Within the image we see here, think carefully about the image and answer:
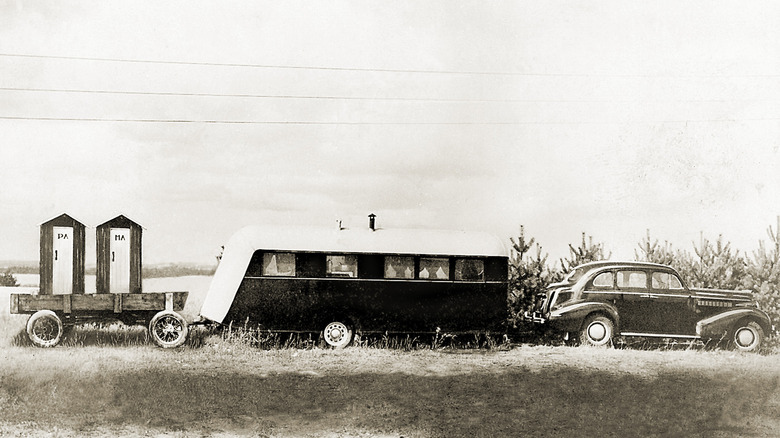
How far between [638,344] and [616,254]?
1.31 meters

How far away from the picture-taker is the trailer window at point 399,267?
10.5m

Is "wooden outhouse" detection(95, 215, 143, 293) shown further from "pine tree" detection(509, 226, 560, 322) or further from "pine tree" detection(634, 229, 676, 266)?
"pine tree" detection(634, 229, 676, 266)

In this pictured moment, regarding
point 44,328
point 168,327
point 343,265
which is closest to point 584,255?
point 343,265

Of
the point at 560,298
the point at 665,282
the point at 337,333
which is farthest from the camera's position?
the point at 560,298

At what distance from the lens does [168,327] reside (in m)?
9.76

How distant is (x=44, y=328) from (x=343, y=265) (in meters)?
3.94

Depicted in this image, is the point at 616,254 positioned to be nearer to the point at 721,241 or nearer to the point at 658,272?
the point at 658,272

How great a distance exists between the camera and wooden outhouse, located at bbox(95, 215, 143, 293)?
29.4 feet

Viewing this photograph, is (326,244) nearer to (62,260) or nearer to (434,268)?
(434,268)

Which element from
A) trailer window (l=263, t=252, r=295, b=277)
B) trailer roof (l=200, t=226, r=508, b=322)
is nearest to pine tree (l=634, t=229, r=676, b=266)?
trailer roof (l=200, t=226, r=508, b=322)

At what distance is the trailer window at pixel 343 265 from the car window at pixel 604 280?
138 inches

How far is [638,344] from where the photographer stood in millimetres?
10578

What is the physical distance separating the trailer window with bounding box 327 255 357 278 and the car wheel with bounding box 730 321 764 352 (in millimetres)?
5374

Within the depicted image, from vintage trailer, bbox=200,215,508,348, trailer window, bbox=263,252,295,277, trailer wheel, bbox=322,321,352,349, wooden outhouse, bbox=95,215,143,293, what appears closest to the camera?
wooden outhouse, bbox=95,215,143,293
